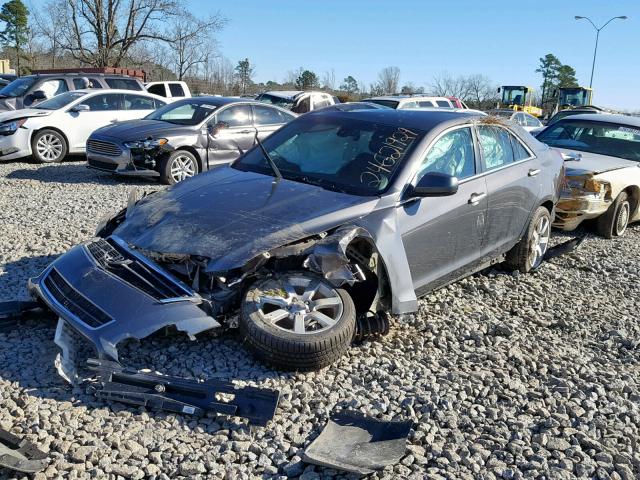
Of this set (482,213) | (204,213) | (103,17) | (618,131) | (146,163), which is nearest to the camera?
(204,213)

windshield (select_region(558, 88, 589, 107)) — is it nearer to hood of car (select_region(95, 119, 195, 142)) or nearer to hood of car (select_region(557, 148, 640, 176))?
hood of car (select_region(557, 148, 640, 176))

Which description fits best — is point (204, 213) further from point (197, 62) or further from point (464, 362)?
point (197, 62)

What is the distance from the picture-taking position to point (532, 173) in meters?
6.02

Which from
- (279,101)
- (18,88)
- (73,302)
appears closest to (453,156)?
(73,302)

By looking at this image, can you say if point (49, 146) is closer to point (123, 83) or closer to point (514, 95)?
point (123, 83)

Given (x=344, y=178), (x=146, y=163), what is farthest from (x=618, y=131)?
(x=146, y=163)

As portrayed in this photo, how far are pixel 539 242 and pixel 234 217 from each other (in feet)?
12.0

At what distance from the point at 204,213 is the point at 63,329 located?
1.16m

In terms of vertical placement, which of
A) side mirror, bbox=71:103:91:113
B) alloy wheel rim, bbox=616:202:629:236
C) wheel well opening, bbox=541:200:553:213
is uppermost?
side mirror, bbox=71:103:91:113

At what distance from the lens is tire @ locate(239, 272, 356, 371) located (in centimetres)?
379

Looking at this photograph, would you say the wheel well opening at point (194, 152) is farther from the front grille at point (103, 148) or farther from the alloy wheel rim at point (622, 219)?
the alloy wheel rim at point (622, 219)

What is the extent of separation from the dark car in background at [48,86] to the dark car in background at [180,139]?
514 cm

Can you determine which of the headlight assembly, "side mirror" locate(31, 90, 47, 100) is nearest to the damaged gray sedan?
the headlight assembly

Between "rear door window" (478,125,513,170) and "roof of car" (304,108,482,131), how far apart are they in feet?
0.77
